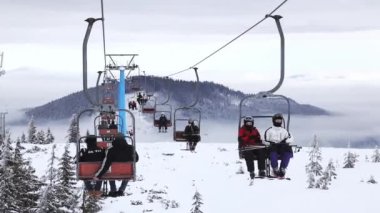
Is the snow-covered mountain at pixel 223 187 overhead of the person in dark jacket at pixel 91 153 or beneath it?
beneath

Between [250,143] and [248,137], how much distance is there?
0.19 meters

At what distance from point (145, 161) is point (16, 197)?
1737 centimetres

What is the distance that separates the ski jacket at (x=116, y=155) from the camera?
695 inches

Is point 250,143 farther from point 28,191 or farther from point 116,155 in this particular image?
point 28,191

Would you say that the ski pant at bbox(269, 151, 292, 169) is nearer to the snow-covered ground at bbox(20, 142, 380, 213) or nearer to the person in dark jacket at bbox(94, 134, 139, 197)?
the person in dark jacket at bbox(94, 134, 139, 197)

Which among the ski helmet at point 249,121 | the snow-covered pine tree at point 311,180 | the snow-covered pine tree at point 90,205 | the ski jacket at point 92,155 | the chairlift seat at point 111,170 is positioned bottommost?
the snow-covered pine tree at point 90,205

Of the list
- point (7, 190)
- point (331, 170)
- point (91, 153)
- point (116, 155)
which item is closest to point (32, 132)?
point (331, 170)

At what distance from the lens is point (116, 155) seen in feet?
58.0

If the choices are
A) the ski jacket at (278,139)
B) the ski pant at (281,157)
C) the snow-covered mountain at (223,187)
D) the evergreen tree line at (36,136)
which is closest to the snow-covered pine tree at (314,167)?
the snow-covered mountain at (223,187)

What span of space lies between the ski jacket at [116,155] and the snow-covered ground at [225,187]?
2413cm

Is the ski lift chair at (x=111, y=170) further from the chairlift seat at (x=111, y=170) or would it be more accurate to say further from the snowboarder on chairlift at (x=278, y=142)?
the snowboarder on chairlift at (x=278, y=142)

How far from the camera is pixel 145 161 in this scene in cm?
5453

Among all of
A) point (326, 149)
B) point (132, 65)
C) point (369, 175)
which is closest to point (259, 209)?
point (369, 175)

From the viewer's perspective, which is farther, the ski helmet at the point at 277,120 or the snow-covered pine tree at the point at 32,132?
the snow-covered pine tree at the point at 32,132
